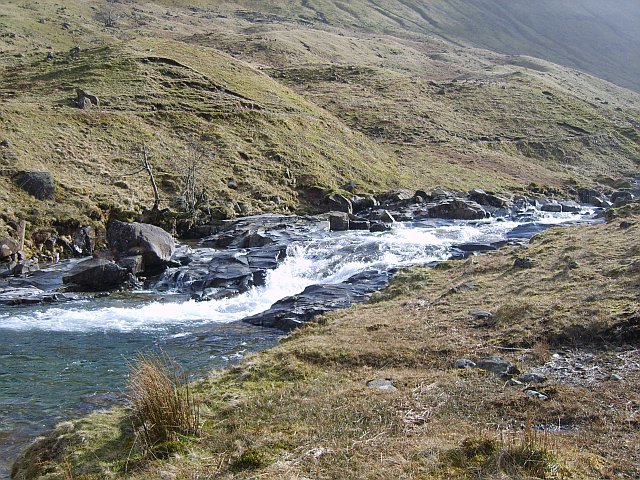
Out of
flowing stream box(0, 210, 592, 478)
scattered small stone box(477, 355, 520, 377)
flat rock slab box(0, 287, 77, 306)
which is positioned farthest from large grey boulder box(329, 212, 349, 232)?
scattered small stone box(477, 355, 520, 377)

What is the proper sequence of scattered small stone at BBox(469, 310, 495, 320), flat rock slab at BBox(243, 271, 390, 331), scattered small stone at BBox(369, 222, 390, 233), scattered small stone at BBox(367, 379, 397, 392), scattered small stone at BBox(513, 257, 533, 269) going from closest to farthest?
scattered small stone at BBox(367, 379, 397, 392) → scattered small stone at BBox(469, 310, 495, 320) → scattered small stone at BBox(513, 257, 533, 269) → flat rock slab at BBox(243, 271, 390, 331) → scattered small stone at BBox(369, 222, 390, 233)

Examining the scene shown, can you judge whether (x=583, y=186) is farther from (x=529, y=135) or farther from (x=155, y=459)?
(x=155, y=459)

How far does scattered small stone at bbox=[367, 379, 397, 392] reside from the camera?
947cm

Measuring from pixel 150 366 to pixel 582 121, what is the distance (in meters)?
90.0

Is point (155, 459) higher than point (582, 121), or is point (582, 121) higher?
point (582, 121)

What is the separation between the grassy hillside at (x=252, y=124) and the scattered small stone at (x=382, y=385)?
24.2m

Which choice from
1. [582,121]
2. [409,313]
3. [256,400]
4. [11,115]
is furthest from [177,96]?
[582,121]

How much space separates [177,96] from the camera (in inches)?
2089

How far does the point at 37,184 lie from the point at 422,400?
28.8 meters

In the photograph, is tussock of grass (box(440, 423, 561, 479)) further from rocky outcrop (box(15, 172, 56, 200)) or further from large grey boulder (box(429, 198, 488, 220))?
large grey boulder (box(429, 198, 488, 220))

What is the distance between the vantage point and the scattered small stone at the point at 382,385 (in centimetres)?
947

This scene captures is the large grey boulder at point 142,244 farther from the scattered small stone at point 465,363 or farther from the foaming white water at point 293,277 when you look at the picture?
the scattered small stone at point 465,363

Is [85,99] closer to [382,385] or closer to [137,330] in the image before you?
[137,330]

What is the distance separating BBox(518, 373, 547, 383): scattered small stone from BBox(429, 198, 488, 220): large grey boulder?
3258 cm
